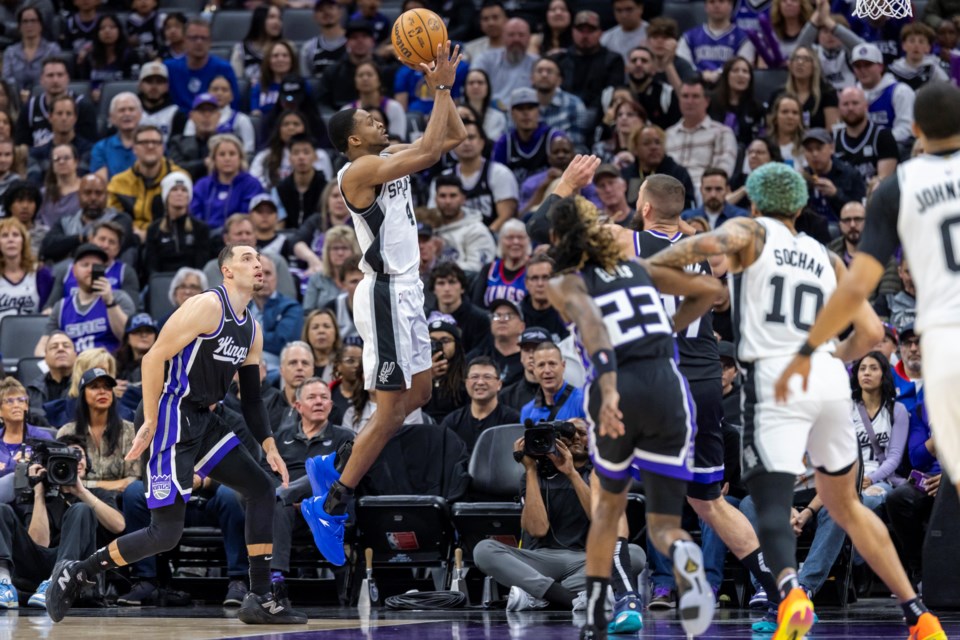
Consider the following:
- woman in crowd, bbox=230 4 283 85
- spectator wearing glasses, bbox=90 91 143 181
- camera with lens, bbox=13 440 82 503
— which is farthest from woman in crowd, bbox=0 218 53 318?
woman in crowd, bbox=230 4 283 85

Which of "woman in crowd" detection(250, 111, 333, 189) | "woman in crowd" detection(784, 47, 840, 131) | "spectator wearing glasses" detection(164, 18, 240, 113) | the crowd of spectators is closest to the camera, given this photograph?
the crowd of spectators

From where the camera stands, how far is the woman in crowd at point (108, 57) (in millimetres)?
17969

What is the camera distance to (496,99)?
1590cm

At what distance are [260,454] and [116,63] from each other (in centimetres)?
883

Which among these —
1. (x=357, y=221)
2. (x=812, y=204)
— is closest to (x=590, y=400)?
(x=357, y=221)

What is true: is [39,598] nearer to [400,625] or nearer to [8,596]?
[8,596]

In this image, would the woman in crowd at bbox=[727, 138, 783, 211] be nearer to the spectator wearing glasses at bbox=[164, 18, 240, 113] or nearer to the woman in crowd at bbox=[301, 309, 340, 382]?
the woman in crowd at bbox=[301, 309, 340, 382]

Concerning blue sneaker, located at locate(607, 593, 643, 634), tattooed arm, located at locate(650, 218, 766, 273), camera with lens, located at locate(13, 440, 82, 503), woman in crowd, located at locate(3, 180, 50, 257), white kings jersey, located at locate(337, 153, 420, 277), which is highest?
tattooed arm, located at locate(650, 218, 766, 273)

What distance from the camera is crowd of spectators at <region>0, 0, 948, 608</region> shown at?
→ 10984mm

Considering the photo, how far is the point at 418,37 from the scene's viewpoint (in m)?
8.78

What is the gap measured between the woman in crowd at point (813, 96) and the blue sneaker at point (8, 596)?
8740mm

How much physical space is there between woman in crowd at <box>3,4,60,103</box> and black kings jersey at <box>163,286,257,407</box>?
10321 mm

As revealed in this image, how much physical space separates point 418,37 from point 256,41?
9.19 meters

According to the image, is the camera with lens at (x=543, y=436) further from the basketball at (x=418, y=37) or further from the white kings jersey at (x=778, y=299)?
the white kings jersey at (x=778, y=299)
